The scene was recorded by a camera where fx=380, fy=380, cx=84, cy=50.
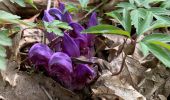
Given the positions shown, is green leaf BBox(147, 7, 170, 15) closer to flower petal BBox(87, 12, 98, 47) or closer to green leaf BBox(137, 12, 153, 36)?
green leaf BBox(137, 12, 153, 36)

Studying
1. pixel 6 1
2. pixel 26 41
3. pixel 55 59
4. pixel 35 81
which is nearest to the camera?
pixel 55 59

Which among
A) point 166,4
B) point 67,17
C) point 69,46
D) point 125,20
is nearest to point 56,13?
point 67,17

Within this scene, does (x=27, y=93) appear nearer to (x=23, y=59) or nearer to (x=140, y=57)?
(x=23, y=59)

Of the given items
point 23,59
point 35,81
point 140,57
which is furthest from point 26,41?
point 140,57

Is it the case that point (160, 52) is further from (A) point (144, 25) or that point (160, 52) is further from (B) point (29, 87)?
(B) point (29, 87)

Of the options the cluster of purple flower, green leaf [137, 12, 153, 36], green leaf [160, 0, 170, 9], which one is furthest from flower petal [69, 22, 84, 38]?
green leaf [160, 0, 170, 9]

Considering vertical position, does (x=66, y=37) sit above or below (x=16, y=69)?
Result: above

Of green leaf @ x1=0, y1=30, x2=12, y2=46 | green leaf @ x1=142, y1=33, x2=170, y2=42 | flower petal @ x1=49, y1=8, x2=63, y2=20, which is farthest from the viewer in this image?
flower petal @ x1=49, y1=8, x2=63, y2=20
